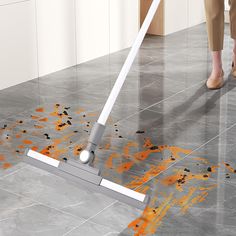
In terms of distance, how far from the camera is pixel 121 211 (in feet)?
6.97

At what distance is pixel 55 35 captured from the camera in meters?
3.71

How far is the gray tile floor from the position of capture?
2.07 m

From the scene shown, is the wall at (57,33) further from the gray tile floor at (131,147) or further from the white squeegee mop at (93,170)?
the white squeegee mop at (93,170)

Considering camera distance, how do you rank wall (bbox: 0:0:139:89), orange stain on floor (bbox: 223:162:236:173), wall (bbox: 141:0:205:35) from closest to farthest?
1. orange stain on floor (bbox: 223:162:236:173)
2. wall (bbox: 0:0:139:89)
3. wall (bbox: 141:0:205:35)

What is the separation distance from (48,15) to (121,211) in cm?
177

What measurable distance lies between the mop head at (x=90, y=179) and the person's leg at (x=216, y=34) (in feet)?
5.04

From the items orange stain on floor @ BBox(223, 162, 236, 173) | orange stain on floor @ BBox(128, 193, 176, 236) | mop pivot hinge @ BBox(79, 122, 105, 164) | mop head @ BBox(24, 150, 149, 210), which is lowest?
orange stain on floor @ BBox(128, 193, 176, 236)

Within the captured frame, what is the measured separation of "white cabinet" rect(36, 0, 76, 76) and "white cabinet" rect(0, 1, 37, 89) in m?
0.06

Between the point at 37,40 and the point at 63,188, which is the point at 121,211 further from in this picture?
the point at 37,40

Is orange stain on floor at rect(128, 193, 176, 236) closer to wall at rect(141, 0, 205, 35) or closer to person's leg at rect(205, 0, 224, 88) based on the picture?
person's leg at rect(205, 0, 224, 88)

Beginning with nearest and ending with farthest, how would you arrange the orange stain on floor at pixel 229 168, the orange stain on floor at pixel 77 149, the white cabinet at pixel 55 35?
the orange stain on floor at pixel 229 168 < the orange stain on floor at pixel 77 149 < the white cabinet at pixel 55 35

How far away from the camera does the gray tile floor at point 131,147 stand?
207 cm

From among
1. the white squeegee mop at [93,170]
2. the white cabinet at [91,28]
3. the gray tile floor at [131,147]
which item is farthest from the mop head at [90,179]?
the white cabinet at [91,28]

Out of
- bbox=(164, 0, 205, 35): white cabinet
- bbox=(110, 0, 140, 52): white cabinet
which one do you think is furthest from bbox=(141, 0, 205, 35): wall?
bbox=(110, 0, 140, 52): white cabinet
